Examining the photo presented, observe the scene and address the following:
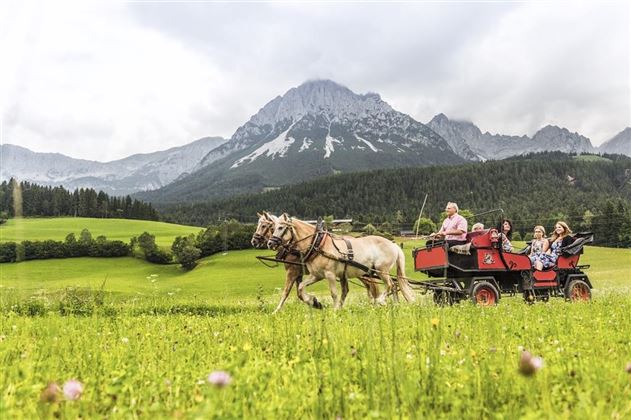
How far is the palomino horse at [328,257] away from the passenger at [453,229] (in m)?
1.79

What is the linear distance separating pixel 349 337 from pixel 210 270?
61996 mm

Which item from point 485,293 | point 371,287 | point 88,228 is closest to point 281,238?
point 371,287

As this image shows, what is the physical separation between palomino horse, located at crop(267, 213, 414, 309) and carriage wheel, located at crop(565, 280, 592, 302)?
5424 millimetres

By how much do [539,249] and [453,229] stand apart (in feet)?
12.1

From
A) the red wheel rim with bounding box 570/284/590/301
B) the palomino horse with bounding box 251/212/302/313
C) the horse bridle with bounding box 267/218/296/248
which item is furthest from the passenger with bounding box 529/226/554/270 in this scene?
the horse bridle with bounding box 267/218/296/248

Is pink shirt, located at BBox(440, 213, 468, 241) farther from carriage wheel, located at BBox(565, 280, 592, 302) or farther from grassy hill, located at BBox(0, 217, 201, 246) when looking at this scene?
grassy hill, located at BBox(0, 217, 201, 246)

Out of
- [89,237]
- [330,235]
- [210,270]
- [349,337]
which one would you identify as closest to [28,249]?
[89,237]

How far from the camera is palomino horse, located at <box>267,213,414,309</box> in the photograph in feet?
42.8

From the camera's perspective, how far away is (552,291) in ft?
51.2

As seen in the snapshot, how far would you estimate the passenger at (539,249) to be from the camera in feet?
48.9

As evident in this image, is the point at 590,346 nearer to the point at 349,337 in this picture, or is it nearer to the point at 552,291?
the point at 349,337

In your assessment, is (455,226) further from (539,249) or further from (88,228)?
(88,228)

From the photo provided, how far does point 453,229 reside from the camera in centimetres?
1415

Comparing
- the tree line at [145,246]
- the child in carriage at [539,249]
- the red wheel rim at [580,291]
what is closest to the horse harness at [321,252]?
the child in carriage at [539,249]
